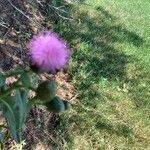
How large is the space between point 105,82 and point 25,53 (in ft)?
3.75

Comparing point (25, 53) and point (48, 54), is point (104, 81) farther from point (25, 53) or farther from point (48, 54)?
point (48, 54)

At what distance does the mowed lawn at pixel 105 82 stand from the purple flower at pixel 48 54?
7.86 feet

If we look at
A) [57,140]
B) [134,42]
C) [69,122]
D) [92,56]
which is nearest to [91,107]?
[69,122]

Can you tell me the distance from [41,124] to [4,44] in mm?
846

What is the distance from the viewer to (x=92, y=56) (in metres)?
5.73

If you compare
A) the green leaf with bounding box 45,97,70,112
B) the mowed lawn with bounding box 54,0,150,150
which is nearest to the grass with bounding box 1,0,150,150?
the mowed lawn with bounding box 54,0,150,150

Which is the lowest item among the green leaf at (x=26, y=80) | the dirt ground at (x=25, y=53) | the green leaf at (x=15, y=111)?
the dirt ground at (x=25, y=53)

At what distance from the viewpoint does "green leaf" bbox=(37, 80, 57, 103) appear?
4.77 feet

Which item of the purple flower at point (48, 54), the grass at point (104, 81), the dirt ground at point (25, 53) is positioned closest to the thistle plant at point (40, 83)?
the purple flower at point (48, 54)

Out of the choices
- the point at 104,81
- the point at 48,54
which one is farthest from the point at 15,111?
the point at 104,81

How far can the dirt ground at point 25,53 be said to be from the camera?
371 cm

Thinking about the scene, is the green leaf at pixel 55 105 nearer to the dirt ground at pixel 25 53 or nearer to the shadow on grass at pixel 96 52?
the dirt ground at pixel 25 53

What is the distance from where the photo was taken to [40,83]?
1.47m

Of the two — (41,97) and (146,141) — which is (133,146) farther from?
(41,97)
